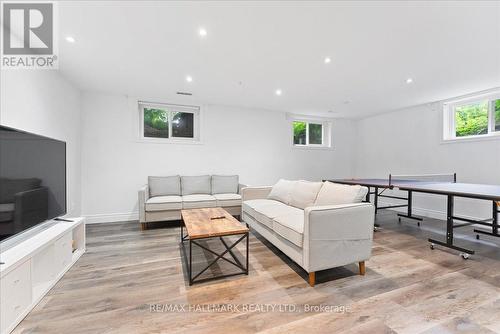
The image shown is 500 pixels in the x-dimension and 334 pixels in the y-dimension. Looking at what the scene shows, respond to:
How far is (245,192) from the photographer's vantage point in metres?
3.75

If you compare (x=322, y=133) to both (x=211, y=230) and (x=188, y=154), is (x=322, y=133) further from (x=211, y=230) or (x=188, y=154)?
(x=211, y=230)

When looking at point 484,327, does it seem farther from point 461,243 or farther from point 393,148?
point 393,148

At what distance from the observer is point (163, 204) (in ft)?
11.9

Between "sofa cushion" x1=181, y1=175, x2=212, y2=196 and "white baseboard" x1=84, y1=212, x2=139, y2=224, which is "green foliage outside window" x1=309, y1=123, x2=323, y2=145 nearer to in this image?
"sofa cushion" x1=181, y1=175, x2=212, y2=196

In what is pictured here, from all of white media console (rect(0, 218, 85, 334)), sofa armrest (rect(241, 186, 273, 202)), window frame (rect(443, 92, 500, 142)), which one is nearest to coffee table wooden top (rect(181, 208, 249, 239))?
sofa armrest (rect(241, 186, 273, 202))

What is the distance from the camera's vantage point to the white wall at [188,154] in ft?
13.3

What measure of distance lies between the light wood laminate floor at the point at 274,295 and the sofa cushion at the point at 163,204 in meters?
0.87

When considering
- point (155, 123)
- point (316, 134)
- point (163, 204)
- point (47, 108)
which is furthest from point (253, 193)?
point (316, 134)

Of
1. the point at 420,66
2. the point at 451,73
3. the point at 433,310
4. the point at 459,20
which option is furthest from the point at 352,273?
the point at 451,73

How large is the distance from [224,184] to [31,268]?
3113 millimetres

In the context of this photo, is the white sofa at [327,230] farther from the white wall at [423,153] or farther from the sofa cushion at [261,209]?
the white wall at [423,153]

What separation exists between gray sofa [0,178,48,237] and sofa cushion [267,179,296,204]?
9.24ft

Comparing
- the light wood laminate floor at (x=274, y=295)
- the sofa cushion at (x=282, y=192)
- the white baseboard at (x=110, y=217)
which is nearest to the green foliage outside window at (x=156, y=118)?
the white baseboard at (x=110, y=217)

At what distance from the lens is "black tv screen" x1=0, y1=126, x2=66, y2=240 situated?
171 cm
